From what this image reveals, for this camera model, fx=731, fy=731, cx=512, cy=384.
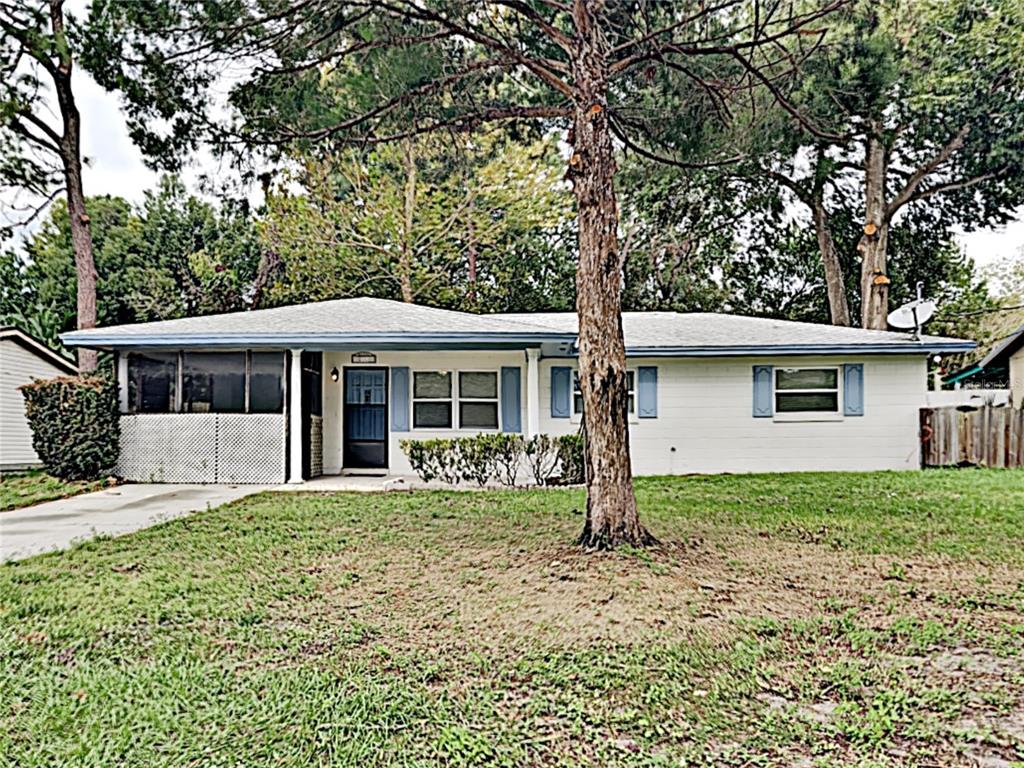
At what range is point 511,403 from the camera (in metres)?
12.4

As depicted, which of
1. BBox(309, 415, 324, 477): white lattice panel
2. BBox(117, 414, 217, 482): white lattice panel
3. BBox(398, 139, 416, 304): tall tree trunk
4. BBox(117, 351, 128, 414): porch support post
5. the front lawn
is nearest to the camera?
the front lawn

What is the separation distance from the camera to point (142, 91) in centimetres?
755

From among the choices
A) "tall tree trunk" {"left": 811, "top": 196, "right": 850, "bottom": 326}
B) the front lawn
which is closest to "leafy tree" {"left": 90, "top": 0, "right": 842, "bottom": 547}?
the front lawn

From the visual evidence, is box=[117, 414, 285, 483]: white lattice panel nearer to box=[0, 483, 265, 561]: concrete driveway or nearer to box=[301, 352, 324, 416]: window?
box=[0, 483, 265, 561]: concrete driveway

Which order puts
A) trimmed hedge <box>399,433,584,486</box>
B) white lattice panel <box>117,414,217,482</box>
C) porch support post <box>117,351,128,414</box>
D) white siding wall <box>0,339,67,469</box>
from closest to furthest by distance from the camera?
trimmed hedge <box>399,433,584,486</box> < white lattice panel <box>117,414,217,482</box> < porch support post <box>117,351,128,414</box> < white siding wall <box>0,339,67,469</box>

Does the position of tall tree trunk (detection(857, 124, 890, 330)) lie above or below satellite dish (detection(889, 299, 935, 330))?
above

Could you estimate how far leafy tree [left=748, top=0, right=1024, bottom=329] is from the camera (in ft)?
45.2

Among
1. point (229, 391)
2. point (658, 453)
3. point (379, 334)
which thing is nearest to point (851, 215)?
point (658, 453)

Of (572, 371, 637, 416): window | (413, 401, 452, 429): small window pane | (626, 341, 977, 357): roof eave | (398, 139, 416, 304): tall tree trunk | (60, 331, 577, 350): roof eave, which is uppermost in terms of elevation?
(398, 139, 416, 304): tall tree trunk

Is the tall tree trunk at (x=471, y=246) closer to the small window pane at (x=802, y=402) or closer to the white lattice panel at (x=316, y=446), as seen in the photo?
the white lattice panel at (x=316, y=446)

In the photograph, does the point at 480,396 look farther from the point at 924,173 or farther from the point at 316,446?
the point at 924,173

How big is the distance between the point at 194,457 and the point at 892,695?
10.6 metres

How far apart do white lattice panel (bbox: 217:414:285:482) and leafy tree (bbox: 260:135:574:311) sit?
11.2m

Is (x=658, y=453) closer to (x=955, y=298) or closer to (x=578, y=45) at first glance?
(x=578, y=45)
